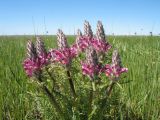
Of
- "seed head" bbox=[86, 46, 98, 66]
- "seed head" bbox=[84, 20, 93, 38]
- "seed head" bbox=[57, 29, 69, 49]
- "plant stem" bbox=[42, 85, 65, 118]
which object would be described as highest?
"seed head" bbox=[84, 20, 93, 38]

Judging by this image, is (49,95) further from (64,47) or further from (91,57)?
(91,57)

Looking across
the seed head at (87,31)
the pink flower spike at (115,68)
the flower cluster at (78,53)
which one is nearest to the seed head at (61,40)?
the flower cluster at (78,53)

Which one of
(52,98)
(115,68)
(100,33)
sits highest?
(100,33)

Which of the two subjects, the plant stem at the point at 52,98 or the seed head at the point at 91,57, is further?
the plant stem at the point at 52,98

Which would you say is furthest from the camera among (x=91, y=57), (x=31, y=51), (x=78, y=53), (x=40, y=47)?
(x=78, y=53)

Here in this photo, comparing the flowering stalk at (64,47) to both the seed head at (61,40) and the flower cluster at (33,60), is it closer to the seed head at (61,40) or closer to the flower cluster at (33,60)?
the seed head at (61,40)

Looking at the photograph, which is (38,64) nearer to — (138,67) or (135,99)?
(135,99)

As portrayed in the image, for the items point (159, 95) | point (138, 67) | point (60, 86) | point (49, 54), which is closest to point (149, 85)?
point (159, 95)

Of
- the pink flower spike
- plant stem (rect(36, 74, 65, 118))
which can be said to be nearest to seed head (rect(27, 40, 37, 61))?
plant stem (rect(36, 74, 65, 118))

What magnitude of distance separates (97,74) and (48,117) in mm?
788

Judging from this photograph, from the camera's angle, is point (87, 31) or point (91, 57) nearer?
point (91, 57)

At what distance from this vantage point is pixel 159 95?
318 cm

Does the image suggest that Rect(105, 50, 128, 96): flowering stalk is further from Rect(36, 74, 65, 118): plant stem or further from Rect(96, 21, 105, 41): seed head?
Rect(36, 74, 65, 118): plant stem

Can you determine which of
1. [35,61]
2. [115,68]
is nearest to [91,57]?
[115,68]
